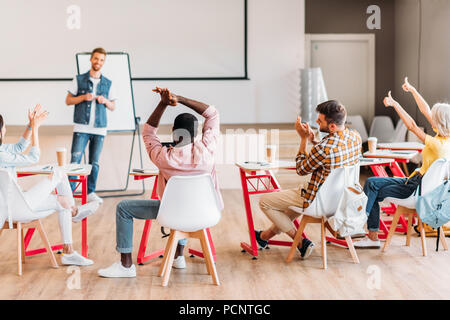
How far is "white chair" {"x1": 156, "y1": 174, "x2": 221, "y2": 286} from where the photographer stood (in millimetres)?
3066

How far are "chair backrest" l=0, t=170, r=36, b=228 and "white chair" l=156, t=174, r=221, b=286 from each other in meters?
0.85

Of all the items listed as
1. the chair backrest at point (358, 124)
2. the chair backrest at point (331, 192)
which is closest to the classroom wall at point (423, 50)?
the chair backrest at point (358, 124)

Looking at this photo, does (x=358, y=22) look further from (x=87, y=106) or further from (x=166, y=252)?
(x=166, y=252)

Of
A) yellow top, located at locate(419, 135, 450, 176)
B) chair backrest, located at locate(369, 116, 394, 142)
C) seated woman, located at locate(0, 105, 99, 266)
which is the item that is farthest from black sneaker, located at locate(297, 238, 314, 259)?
chair backrest, located at locate(369, 116, 394, 142)

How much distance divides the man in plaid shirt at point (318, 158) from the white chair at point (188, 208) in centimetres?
61

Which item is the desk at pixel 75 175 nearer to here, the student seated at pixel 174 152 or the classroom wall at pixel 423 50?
the student seated at pixel 174 152

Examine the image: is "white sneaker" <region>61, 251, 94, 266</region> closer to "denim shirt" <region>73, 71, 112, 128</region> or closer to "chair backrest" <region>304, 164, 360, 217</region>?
"chair backrest" <region>304, 164, 360, 217</region>

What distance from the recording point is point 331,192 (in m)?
3.50

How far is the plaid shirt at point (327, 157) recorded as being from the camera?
3.45 meters

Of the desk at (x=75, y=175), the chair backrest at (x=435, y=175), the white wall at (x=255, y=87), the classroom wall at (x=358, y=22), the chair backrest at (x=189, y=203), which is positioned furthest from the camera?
the classroom wall at (x=358, y=22)

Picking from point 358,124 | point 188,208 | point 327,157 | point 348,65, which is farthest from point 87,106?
point 348,65

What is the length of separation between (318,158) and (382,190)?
2.56ft
